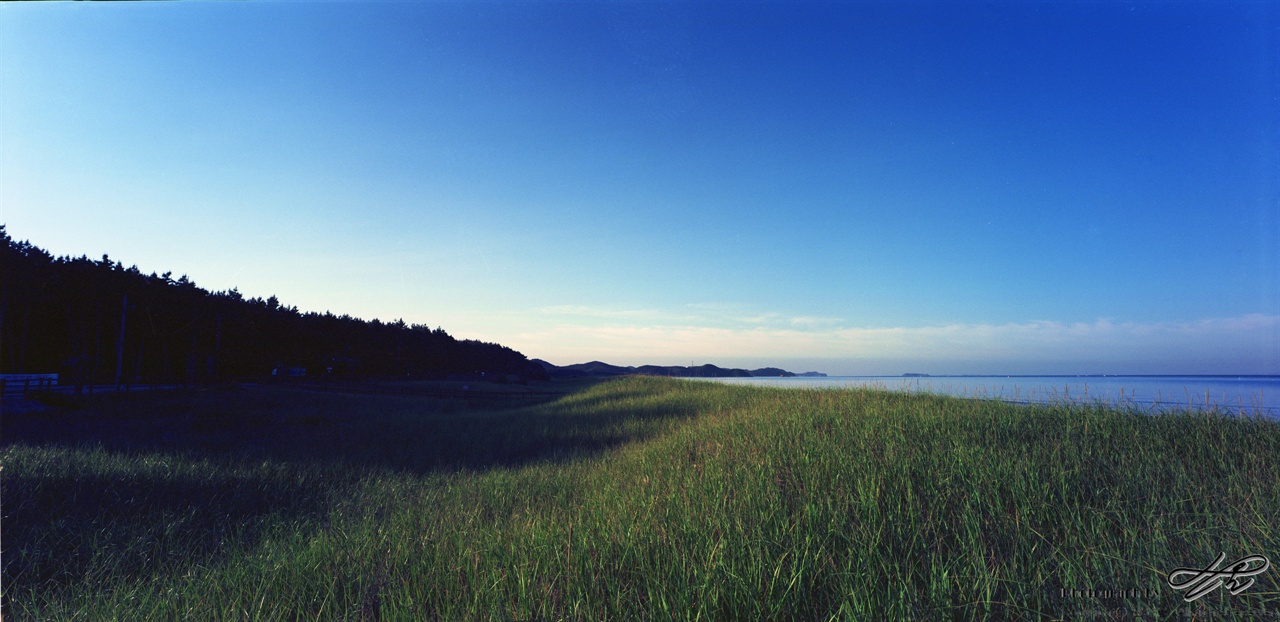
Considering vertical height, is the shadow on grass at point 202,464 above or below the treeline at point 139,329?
below

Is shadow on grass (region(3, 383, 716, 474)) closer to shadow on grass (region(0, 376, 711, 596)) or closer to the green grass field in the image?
shadow on grass (region(0, 376, 711, 596))

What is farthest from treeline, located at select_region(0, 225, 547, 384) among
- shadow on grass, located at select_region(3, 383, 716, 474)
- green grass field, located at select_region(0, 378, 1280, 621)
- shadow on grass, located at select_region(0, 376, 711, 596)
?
green grass field, located at select_region(0, 378, 1280, 621)

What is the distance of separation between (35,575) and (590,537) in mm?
5101

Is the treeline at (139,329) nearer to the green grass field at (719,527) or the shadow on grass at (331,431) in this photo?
the shadow on grass at (331,431)

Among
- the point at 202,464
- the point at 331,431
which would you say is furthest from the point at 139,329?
the point at 202,464

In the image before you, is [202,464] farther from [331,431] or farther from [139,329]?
[139,329]

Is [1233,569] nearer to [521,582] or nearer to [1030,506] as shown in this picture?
[1030,506]

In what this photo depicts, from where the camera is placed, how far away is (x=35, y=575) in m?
4.38

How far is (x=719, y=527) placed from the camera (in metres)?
3.90

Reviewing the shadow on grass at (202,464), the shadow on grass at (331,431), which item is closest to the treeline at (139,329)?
the shadow on grass at (331,431)

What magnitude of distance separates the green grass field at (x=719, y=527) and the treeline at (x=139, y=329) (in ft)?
93.4

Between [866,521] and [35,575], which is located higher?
[866,521]

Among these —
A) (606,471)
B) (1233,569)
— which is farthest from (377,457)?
(1233,569)

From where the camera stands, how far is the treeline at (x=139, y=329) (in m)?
32.0
